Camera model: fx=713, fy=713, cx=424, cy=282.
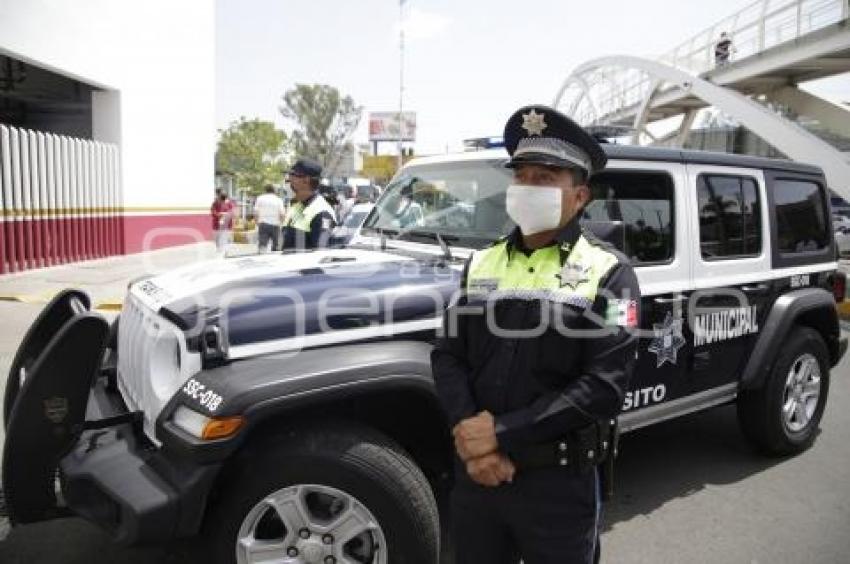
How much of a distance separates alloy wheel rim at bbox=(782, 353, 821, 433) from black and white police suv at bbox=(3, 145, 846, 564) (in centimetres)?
75

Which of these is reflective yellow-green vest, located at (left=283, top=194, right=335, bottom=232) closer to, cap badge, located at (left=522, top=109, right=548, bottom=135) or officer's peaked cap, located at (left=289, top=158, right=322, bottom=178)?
officer's peaked cap, located at (left=289, top=158, right=322, bottom=178)

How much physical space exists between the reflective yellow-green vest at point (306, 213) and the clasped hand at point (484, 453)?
4209 millimetres

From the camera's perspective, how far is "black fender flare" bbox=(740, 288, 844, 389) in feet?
13.6

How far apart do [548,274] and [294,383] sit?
0.97 metres

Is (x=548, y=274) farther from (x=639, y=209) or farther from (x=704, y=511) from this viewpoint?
(x=704, y=511)

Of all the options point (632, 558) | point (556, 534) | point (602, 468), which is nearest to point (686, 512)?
point (632, 558)

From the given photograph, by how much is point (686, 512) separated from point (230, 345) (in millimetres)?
2648

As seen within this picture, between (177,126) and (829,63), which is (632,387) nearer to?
(177,126)

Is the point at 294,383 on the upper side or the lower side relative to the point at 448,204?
lower

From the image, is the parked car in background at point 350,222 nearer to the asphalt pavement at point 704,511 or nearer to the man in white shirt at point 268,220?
the man in white shirt at point 268,220

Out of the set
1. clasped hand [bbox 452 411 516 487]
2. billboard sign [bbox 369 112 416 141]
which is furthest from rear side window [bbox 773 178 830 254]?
billboard sign [bbox 369 112 416 141]

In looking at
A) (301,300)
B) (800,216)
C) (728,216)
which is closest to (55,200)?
(301,300)

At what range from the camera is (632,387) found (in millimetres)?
3455

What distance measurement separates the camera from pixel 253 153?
145 feet
